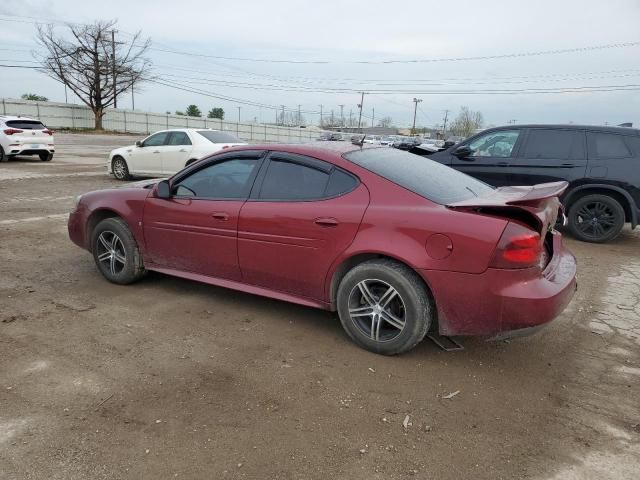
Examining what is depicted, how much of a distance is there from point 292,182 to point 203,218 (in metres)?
0.88

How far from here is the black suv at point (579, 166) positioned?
728 centimetres

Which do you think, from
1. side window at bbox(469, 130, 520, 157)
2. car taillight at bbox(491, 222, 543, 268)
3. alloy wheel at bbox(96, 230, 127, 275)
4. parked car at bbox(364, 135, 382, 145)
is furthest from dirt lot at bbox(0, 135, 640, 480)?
side window at bbox(469, 130, 520, 157)

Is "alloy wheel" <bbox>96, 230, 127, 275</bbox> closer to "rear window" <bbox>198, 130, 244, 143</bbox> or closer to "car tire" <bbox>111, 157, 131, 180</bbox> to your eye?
"rear window" <bbox>198, 130, 244, 143</bbox>

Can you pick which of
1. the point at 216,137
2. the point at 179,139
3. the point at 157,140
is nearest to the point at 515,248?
the point at 216,137

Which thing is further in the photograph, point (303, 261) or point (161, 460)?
point (303, 261)

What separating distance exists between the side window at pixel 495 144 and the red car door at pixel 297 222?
505 cm

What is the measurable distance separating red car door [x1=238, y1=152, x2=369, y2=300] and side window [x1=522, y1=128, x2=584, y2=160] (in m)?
5.11

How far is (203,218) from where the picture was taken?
4.34 metres

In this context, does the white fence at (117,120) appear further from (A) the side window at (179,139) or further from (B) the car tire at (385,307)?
(B) the car tire at (385,307)

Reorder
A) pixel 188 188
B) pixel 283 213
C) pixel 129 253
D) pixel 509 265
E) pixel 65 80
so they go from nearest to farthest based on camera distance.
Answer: pixel 509 265, pixel 283 213, pixel 188 188, pixel 129 253, pixel 65 80

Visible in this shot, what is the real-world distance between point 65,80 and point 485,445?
54.7 meters

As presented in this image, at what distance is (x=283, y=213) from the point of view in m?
3.90

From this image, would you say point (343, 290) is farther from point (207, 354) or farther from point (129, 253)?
point (129, 253)

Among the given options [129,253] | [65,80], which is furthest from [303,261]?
[65,80]
